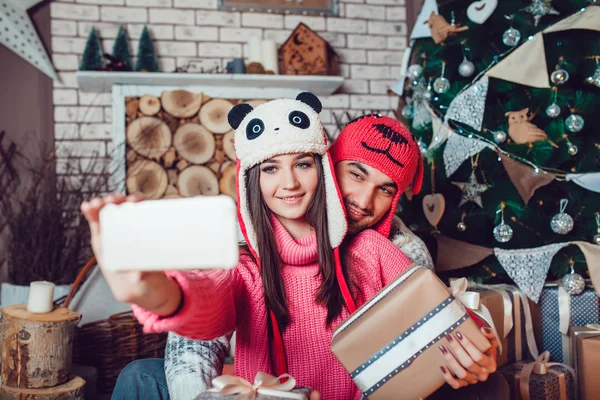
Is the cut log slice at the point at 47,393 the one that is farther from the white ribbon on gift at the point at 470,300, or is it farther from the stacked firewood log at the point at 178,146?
the stacked firewood log at the point at 178,146

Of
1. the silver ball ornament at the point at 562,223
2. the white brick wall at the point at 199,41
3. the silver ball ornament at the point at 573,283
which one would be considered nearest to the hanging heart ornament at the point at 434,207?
the silver ball ornament at the point at 562,223

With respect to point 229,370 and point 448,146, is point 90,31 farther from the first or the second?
point 229,370

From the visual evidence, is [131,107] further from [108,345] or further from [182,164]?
[108,345]

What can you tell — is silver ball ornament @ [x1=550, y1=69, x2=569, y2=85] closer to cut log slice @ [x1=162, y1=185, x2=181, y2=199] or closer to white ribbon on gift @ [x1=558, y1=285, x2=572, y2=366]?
white ribbon on gift @ [x1=558, y1=285, x2=572, y2=366]

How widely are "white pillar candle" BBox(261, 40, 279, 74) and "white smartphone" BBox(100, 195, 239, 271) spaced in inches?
110

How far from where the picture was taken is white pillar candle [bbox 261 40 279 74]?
11.4 feet

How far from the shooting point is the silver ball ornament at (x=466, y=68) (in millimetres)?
2328

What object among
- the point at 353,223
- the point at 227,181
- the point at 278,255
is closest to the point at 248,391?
the point at 278,255

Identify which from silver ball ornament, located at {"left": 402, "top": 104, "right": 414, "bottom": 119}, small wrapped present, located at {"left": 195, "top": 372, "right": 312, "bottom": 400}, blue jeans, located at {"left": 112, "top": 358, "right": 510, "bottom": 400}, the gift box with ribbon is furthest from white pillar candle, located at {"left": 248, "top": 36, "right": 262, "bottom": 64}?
small wrapped present, located at {"left": 195, "top": 372, "right": 312, "bottom": 400}

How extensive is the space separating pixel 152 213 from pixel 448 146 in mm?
1823

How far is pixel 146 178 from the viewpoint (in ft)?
A: 11.1

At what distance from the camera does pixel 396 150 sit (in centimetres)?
173

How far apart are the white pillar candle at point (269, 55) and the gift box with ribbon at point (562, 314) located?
204 centimetres

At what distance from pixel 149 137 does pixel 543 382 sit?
8.15 feet
